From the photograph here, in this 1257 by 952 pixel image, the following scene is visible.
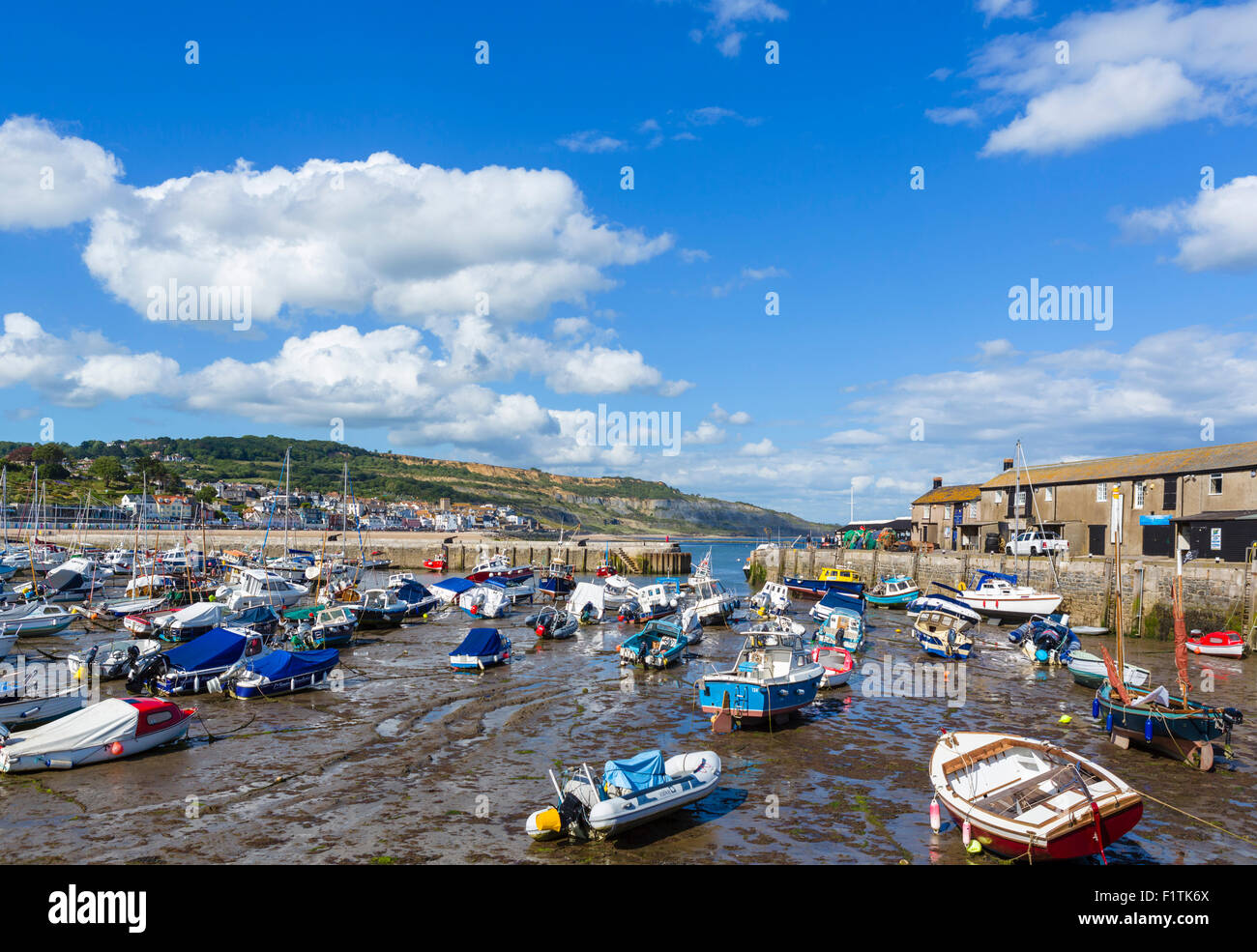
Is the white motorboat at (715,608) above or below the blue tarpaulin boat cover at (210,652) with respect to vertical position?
below

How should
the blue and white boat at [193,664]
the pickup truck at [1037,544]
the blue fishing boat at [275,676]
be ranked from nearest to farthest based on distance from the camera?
the blue and white boat at [193,664] < the blue fishing boat at [275,676] < the pickup truck at [1037,544]

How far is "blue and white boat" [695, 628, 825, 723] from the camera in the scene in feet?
76.5

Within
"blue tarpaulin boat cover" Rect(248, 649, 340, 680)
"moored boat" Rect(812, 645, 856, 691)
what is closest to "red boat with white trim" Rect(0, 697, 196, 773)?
"blue tarpaulin boat cover" Rect(248, 649, 340, 680)

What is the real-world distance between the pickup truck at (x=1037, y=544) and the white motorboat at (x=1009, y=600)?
15.9 feet

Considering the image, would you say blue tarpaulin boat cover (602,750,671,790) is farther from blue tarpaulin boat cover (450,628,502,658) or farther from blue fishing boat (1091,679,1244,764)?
blue tarpaulin boat cover (450,628,502,658)

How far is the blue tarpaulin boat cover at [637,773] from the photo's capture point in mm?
15250

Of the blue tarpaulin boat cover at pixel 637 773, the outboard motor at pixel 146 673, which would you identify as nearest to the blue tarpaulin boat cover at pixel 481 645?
the outboard motor at pixel 146 673

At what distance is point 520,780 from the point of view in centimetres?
1880

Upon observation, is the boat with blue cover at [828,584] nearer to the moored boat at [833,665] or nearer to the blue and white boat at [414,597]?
the blue and white boat at [414,597]

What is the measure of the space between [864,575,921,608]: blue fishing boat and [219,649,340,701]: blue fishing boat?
4467 cm

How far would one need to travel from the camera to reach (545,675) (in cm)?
3253

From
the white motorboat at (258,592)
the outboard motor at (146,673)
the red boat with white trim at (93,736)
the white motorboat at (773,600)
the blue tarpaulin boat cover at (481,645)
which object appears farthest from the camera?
the white motorboat at (773,600)

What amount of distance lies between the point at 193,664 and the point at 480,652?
11.0 m
